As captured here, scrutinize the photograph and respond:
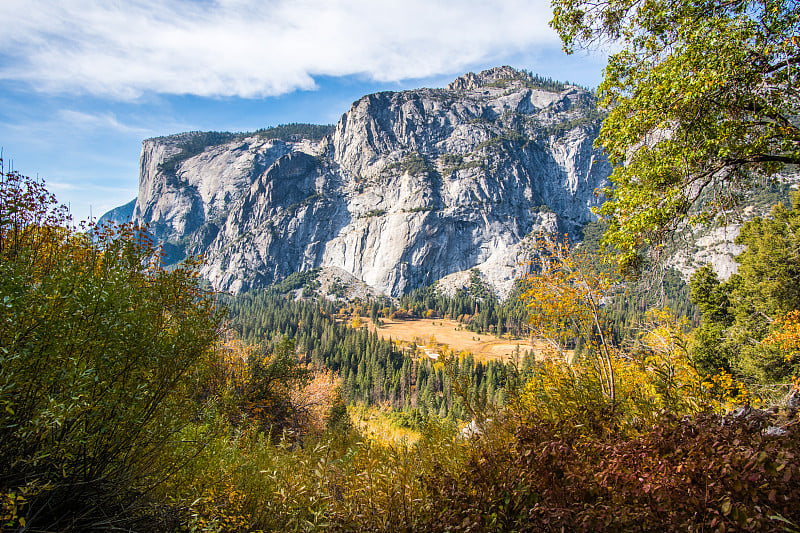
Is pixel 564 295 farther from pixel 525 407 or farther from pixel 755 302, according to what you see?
pixel 755 302

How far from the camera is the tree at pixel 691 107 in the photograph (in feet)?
17.3

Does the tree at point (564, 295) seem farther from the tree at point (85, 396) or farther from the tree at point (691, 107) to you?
the tree at point (85, 396)

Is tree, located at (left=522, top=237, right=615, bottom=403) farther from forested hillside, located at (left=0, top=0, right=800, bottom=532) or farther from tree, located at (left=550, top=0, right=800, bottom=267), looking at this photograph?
tree, located at (left=550, top=0, right=800, bottom=267)

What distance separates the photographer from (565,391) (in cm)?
532

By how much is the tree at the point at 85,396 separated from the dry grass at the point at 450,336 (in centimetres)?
9230

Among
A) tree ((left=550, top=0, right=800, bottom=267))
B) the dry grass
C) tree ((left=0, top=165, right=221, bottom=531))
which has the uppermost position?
tree ((left=550, top=0, right=800, bottom=267))

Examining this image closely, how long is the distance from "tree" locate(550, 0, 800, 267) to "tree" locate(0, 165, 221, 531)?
7856mm

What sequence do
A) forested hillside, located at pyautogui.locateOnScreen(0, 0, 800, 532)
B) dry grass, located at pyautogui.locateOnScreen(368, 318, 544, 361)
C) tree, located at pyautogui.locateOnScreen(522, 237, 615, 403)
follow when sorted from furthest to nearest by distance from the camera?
dry grass, located at pyautogui.locateOnScreen(368, 318, 544, 361) → tree, located at pyautogui.locateOnScreen(522, 237, 615, 403) → forested hillside, located at pyautogui.locateOnScreen(0, 0, 800, 532)

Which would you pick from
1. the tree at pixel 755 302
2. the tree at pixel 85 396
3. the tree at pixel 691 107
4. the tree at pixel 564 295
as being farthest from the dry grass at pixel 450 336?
the tree at pixel 85 396

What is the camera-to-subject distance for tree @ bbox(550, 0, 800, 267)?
5.26m

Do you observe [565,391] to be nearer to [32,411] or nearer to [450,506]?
[450,506]

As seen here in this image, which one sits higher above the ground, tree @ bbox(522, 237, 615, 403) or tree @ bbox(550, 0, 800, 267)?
tree @ bbox(550, 0, 800, 267)

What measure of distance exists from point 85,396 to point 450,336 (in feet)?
414

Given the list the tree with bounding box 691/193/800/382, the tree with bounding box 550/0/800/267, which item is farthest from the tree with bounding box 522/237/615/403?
the tree with bounding box 691/193/800/382
